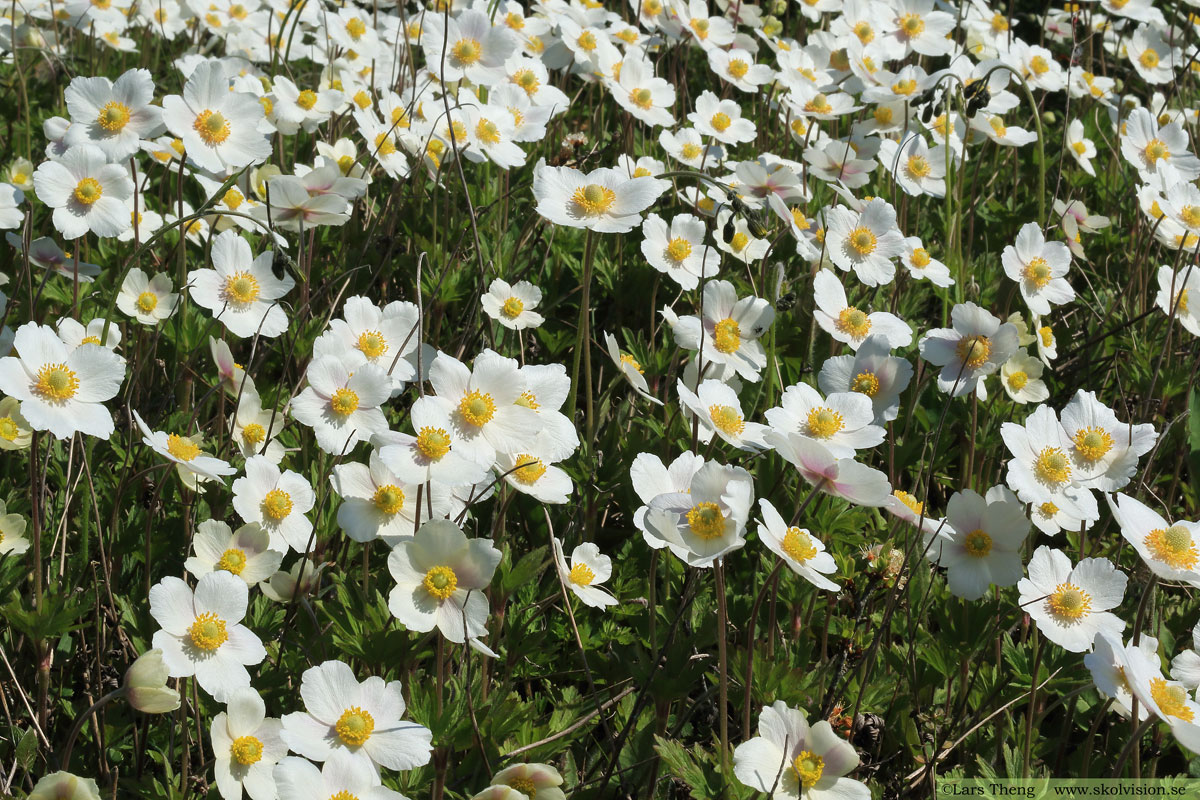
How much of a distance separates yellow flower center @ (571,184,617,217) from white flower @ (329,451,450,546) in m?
0.76

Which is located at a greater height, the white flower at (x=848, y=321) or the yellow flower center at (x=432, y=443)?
the yellow flower center at (x=432, y=443)

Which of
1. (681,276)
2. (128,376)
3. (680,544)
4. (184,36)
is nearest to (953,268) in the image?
(681,276)

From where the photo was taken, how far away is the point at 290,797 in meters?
1.39

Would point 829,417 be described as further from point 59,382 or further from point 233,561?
point 59,382

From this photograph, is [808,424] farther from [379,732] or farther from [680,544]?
[379,732]

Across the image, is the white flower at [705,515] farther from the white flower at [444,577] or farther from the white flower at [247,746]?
the white flower at [247,746]

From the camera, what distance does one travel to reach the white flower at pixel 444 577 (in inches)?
63.6

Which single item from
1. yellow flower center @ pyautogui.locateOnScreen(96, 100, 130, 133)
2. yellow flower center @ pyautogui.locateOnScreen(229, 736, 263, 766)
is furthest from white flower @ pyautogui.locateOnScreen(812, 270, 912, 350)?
yellow flower center @ pyautogui.locateOnScreen(96, 100, 130, 133)

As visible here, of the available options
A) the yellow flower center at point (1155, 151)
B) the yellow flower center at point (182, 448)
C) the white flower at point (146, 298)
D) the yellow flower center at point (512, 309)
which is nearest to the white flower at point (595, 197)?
the yellow flower center at point (512, 309)

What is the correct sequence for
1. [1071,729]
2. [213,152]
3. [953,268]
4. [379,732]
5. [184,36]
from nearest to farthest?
[379,732] → [1071,729] → [213,152] → [953,268] → [184,36]

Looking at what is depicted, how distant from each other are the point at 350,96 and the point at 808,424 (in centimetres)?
206

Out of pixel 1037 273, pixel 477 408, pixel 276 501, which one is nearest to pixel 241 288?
pixel 276 501

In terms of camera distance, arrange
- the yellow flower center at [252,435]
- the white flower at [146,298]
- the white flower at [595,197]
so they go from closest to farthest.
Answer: the yellow flower center at [252,435] → the white flower at [595,197] → the white flower at [146,298]

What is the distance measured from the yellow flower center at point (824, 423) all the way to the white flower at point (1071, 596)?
0.41 m
